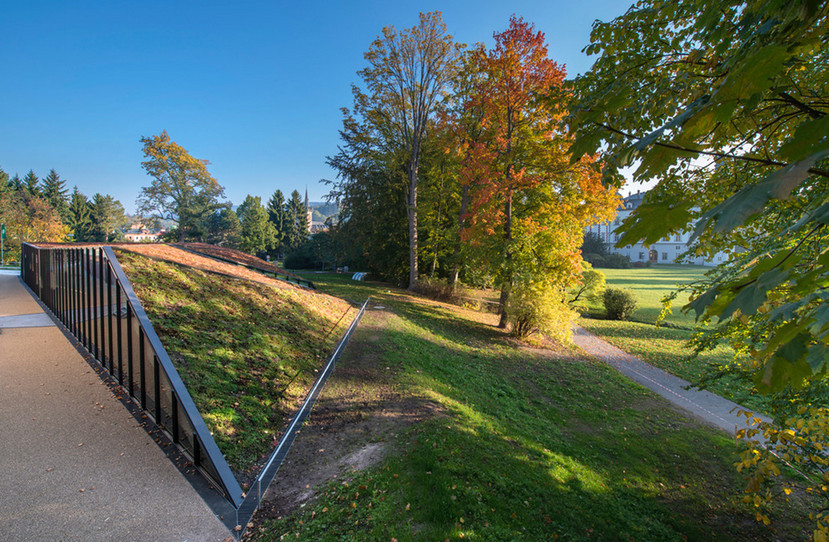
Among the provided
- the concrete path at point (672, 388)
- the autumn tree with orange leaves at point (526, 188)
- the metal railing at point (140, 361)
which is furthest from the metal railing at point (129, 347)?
the autumn tree with orange leaves at point (526, 188)

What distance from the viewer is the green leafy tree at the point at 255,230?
54062mm

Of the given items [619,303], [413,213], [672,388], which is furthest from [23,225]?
[619,303]

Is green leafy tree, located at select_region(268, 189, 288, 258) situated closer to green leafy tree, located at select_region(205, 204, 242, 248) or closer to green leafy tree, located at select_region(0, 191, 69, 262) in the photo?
green leafy tree, located at select_region(205, 204, 242, 248)

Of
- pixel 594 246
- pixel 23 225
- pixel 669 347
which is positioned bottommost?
pixel 669 347

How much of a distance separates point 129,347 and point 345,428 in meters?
3.32

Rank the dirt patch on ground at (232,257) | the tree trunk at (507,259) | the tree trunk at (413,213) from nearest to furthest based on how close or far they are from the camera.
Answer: the tree trunk at (507,259), the dirt patch on ground at (232,257), the tree trunk at (413,213)

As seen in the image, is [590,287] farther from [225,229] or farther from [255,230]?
[225,229]

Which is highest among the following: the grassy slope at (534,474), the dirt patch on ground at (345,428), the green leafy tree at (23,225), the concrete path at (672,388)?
the green leafy tree at (23,225)

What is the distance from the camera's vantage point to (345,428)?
5.34m

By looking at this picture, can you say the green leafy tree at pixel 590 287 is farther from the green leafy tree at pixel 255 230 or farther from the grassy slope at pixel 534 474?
the green leafy tree at pixel 255 230

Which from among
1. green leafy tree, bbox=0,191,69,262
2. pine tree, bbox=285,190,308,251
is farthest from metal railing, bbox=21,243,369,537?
pine tree, bbox=285,190,308,251

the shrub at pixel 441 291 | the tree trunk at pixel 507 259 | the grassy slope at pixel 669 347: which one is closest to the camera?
the grassy slope at pixel 669 347

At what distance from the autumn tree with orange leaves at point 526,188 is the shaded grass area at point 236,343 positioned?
6525 millimetres

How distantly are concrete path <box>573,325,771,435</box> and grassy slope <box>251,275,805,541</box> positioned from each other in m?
0.75
